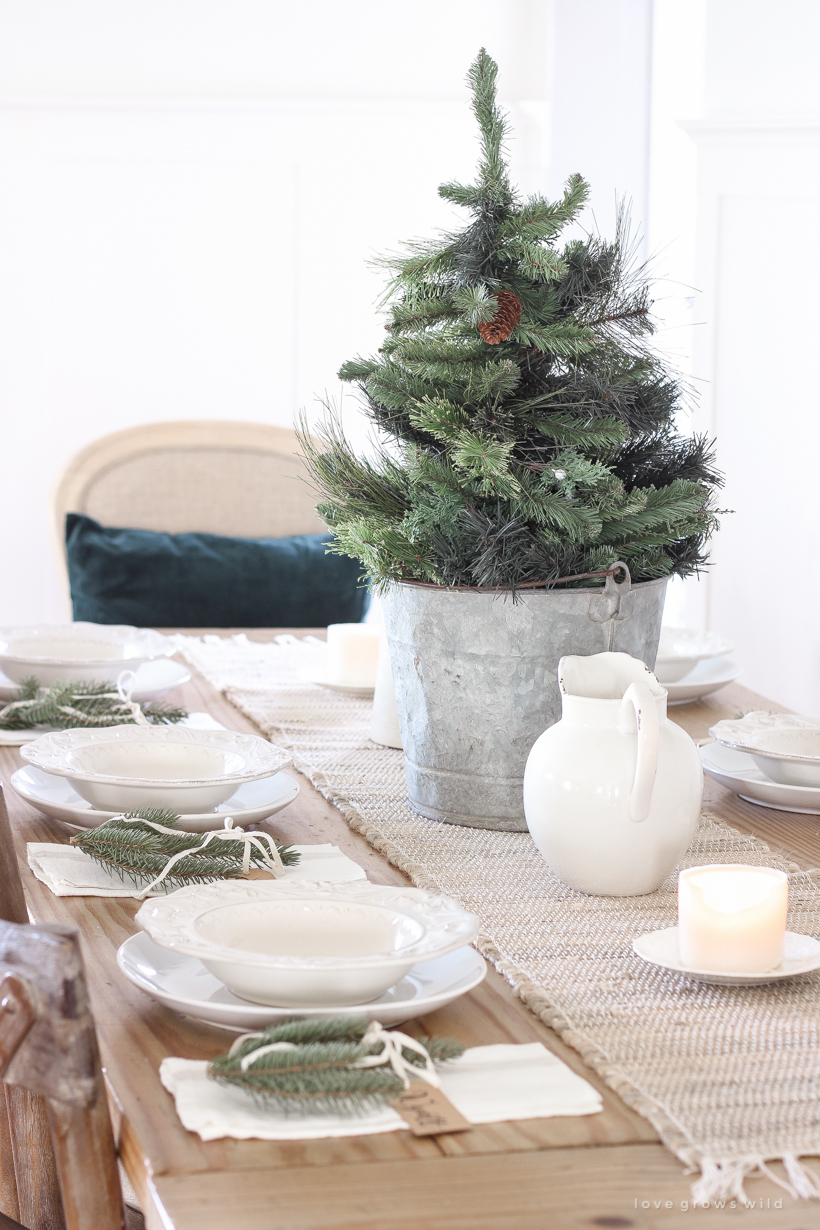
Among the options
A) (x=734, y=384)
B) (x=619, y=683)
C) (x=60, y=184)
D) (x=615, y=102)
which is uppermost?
(x=615, y=102)

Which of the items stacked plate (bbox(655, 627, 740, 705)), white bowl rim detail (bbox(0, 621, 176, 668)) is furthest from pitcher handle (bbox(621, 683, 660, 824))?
white bowl rim detail (bbox(0, 621, 176, 668))

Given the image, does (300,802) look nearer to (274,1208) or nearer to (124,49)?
(274,1208)

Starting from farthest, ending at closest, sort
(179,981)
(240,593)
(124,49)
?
(124,49) → (240,593) → (179,981)

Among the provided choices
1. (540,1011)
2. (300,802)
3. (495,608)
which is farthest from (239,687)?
(540,1011)

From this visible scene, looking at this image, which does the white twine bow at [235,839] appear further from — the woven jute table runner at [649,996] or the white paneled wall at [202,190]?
the white paneled wall at [202,190]

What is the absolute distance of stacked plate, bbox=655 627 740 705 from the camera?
1.45 metres

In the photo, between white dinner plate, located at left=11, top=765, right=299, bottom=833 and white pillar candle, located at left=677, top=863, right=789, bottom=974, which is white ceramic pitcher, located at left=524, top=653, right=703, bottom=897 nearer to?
white pillar candle, located at left=677, top=863, right=789, bottom=974

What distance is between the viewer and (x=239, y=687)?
4.93ft

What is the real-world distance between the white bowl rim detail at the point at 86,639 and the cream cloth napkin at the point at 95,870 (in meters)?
0.49

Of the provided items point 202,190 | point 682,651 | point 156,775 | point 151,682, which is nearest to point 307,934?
point 156,775

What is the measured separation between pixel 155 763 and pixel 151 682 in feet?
1.33

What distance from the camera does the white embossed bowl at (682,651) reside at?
1.47 meters

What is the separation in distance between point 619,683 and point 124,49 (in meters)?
3.10

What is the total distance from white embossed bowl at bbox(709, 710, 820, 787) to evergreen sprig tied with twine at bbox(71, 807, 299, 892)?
0.43 metres
